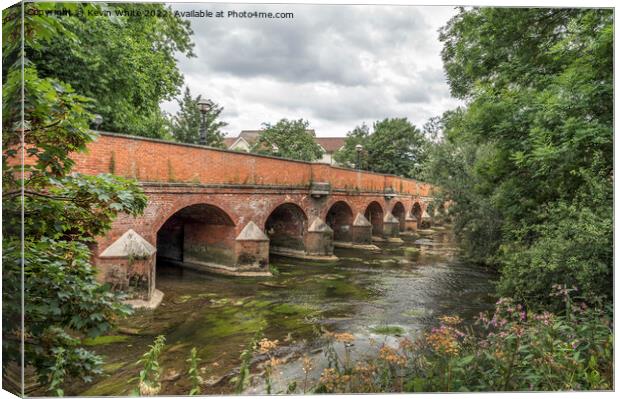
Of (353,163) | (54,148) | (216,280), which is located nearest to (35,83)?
(54,148)

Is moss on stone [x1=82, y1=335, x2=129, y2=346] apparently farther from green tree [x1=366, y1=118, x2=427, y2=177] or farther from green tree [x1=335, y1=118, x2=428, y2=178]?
green tree [x1=335, y1=118, x2=428, y2=178]

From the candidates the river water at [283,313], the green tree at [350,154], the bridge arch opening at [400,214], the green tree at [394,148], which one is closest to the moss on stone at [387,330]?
the river water at [283,313]

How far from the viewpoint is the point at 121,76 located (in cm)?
941

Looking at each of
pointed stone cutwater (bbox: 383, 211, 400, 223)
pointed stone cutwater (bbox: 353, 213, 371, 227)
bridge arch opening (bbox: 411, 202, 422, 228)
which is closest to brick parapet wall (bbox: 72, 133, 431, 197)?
pointed stone cutwater (bbox: 353, 213, 371, 227)

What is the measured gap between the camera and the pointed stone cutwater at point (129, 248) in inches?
323

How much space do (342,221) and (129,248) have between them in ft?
42.7

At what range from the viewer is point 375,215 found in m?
23.6

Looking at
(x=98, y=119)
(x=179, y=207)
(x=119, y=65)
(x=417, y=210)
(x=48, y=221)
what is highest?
(x=119, y=65)

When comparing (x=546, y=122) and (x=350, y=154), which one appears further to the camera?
(x=350, y=154)

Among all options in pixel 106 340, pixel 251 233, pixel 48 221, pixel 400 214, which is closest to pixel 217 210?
pixel 251 233

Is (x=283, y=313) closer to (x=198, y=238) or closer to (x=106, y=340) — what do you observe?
(x=106, y=340)

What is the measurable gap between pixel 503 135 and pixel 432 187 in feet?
31.6

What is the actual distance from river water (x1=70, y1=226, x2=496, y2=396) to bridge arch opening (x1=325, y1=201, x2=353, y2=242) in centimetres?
A: 473

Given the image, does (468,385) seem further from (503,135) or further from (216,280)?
(216,280)
